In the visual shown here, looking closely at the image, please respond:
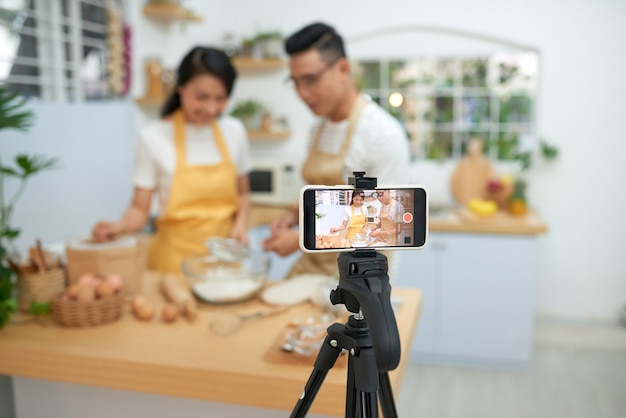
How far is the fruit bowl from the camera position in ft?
5.67

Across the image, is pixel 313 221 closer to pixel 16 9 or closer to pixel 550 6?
pixel 16 9

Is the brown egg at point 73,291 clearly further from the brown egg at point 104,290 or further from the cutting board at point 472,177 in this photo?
the cutting board at point 472,177

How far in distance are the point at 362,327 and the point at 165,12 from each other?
2.98 meters

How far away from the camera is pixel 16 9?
8.69 feet

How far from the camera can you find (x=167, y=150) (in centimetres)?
230

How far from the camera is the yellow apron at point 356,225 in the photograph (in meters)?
0.92

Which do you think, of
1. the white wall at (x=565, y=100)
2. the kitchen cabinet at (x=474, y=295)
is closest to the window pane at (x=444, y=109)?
the white wall at (x=565, y=100)

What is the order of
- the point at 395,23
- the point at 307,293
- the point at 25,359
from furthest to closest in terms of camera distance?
1. the point at 395,23
2. the point at 307,293
3. the point at 25,359

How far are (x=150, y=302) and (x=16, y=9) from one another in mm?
1686

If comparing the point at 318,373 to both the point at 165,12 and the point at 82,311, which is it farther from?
the point at 165,12

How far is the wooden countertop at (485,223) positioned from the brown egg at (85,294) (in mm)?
1870

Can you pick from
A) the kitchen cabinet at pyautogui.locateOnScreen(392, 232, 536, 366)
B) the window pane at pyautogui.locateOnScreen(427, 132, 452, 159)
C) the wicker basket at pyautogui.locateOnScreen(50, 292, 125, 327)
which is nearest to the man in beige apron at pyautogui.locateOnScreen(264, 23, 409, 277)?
the wicker basket at pyautogui.locateOnScreen(50, 292, 125, 327)

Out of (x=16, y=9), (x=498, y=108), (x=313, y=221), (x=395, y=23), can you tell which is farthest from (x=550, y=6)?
(x=313, y=221)

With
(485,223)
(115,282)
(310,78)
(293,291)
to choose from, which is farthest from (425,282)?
(115,282)
